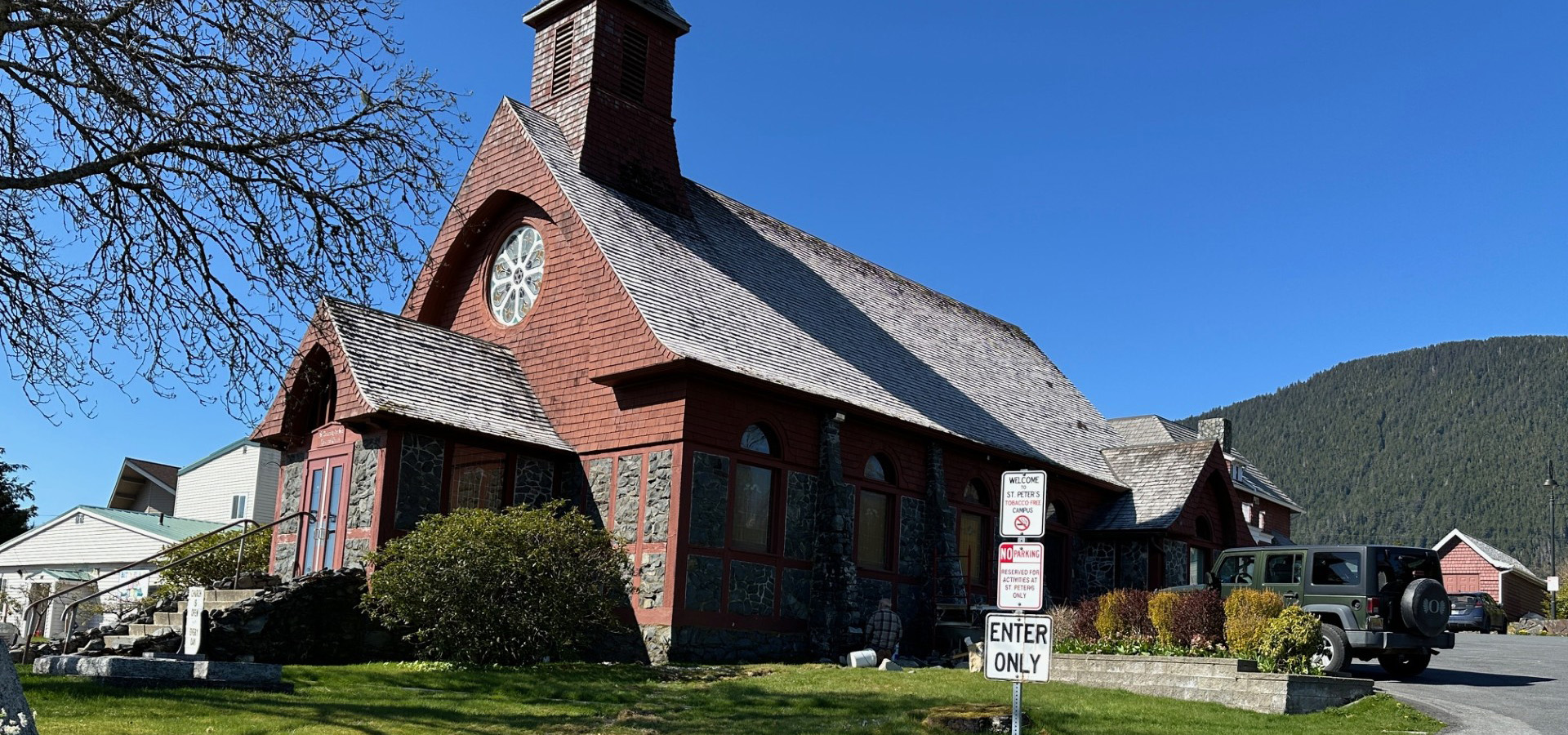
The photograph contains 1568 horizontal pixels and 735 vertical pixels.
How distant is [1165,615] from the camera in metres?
18.6

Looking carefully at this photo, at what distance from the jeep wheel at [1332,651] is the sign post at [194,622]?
1498 centimetres

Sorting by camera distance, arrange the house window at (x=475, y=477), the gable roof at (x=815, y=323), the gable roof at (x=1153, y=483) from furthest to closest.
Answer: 1. the gable roof at (x=1153, y=483)
2. the gable roof at (x=815, y=323)
3. the house window at (x=475, y=477)

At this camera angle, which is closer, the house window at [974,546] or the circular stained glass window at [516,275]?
the circular stained glass window at [516,275]

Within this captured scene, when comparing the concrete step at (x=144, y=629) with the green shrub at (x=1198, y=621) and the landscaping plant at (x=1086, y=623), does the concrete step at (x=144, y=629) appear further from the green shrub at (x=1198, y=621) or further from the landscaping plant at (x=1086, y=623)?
the green shrub at (x=1198, y=621)

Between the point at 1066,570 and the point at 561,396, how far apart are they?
12624mm

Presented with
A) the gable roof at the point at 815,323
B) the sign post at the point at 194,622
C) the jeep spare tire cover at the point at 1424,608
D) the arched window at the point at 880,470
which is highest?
the gable roof at the point at 815,323

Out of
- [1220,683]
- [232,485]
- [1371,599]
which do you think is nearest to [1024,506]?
[1220,683]

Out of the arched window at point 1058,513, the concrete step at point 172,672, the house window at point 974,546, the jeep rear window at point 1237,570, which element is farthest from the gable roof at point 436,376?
the arched window at point 1058,513

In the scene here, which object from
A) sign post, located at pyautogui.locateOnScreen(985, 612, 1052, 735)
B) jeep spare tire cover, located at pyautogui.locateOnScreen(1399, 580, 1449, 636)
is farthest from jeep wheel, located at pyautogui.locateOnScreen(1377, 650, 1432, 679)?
sign post, located at pyautogui.locateOnScreen(985, 612, 1052, 735)

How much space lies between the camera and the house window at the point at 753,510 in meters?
22.1

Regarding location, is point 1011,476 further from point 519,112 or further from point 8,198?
point 519,112

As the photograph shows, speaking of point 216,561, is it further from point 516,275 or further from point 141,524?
point 141,524

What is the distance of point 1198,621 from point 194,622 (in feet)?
43.2

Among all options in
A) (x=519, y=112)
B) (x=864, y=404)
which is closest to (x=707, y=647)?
(x=864, y=404)
